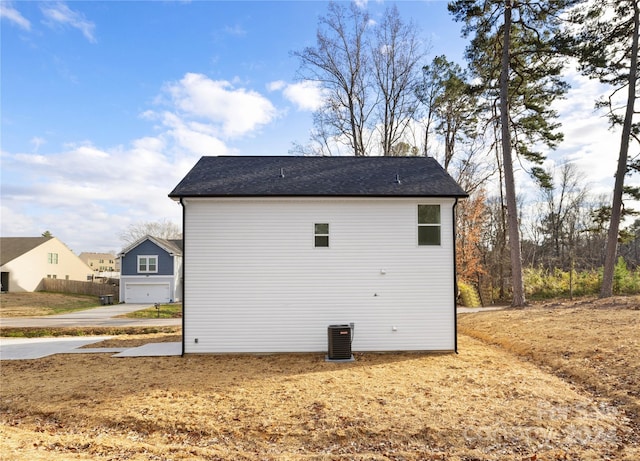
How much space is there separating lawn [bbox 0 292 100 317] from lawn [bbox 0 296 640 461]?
50.7ft

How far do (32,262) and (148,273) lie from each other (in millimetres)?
12340

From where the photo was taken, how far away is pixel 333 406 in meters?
5.46

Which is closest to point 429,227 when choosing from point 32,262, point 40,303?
point 40,303

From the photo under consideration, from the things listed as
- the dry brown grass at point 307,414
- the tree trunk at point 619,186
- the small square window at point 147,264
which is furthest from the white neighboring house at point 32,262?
the tree trunk at point 619,186

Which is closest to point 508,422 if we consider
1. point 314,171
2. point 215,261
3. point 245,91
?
point 215,261

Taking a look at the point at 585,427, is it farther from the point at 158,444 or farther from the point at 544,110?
the point at 544,110

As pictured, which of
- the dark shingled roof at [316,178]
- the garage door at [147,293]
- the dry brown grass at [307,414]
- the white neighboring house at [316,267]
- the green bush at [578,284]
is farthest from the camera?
the garage door at [147,293]

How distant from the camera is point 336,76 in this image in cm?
2192

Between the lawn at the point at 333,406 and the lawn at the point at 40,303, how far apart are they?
50.7 ft

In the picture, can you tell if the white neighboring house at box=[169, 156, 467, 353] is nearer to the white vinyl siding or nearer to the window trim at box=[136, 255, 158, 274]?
the white vinyl siding

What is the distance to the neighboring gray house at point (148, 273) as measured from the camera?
2689cm

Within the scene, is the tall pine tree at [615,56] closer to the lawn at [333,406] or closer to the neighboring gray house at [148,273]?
Answer: the lawn at [333,406]

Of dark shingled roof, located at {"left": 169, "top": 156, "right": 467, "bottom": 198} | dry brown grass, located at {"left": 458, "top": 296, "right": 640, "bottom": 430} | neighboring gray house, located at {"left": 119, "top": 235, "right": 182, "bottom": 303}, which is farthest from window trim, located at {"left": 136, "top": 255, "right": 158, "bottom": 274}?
dry brown grass, located at {"left": 458, "top": 296, "right": 640, "bottom": 430}

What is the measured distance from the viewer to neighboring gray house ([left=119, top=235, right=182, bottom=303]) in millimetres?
26891
